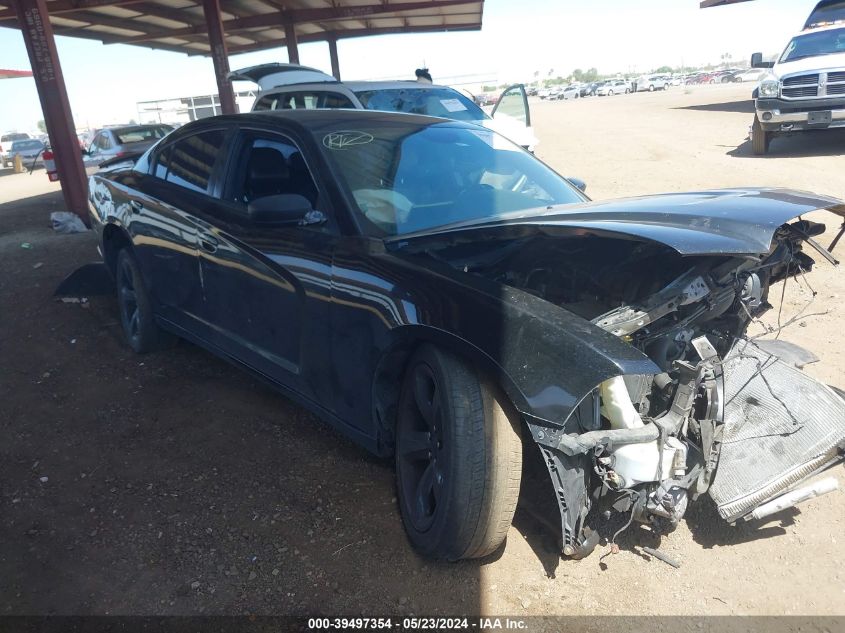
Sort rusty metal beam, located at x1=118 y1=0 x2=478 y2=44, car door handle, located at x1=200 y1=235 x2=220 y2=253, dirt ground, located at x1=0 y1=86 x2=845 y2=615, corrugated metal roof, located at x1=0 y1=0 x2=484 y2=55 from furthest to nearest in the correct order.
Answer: rusty metal beam, located at x1=118 y1=0 x2=478 y2=44
corrugated metal roof, located at x1=0 y1=0 x2=484 y2=55
car door handle, located at x1=200 y1=235 x2=220 y2=253
dirt ground, located at x1=0 y1=86 x2=845 y2=615

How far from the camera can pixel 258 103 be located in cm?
968

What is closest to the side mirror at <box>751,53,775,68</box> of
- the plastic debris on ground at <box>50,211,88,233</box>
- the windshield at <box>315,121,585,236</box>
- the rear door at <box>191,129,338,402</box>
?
the windshield at <box>315,121,585,236</box>

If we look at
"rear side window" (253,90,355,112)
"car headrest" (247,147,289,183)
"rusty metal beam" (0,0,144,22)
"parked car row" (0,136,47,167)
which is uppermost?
"rusty metal beam" (0,0,144,22)

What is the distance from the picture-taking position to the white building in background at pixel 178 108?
3619 cm

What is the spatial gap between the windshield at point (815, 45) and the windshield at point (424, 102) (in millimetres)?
6217

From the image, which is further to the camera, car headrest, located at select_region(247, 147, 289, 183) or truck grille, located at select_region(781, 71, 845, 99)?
truck grille, located at select_region(781, 71, 845, 99)

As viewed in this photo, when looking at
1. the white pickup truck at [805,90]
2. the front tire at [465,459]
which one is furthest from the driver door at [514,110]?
the front tire at [465,459]

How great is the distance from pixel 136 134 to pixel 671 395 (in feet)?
48.6

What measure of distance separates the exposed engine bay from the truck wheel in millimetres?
9357

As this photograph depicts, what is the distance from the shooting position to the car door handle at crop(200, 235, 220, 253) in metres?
3.49

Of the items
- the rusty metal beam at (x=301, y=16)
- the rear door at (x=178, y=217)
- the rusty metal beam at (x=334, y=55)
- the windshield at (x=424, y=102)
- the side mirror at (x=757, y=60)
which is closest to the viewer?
the rear door at (x=178, y=217)

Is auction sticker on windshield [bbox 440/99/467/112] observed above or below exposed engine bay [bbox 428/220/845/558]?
above

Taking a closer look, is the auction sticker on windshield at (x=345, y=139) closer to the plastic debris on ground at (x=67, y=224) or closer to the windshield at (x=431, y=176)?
the windshield at (x=431, y=176)

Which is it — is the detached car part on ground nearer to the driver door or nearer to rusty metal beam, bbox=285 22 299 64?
the driver door
